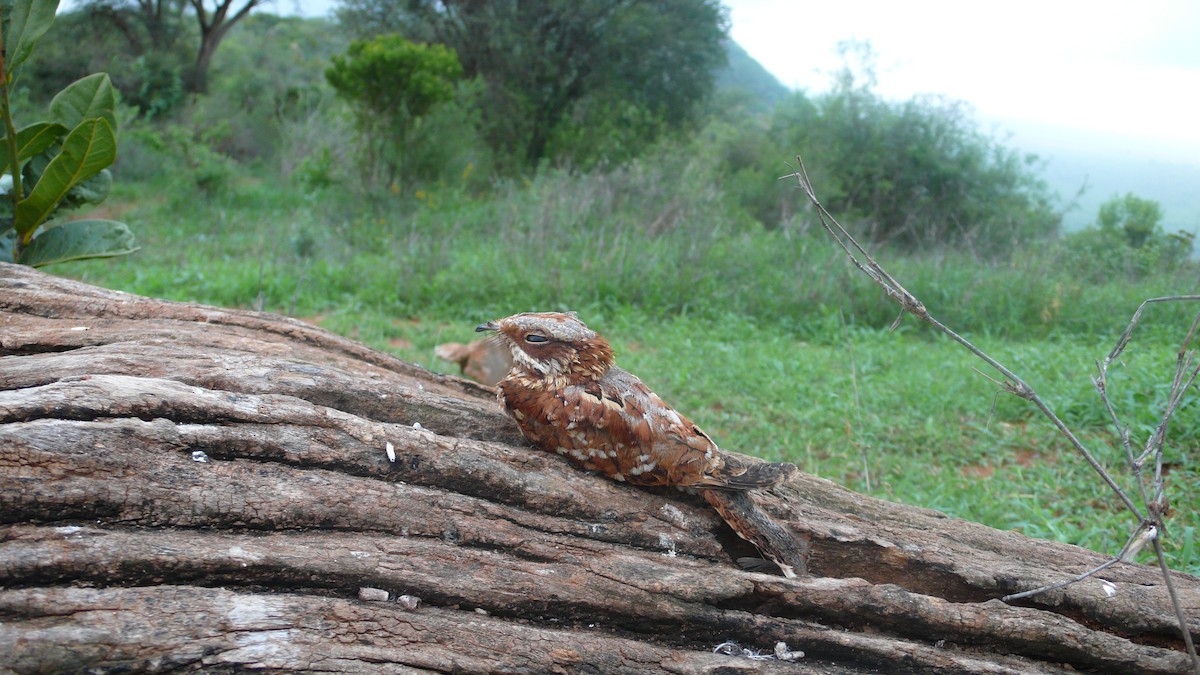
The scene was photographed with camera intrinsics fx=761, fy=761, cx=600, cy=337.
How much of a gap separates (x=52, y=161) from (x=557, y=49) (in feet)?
47.0

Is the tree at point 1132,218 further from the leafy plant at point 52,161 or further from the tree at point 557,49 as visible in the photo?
the leafy plant at point 52,161

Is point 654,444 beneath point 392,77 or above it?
beneath

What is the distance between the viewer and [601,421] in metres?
2.30

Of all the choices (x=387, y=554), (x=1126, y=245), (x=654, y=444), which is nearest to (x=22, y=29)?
(x=387, y=554)

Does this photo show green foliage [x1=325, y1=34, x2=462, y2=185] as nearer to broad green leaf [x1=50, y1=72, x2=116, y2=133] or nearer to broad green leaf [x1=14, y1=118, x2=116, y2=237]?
broad green leaf [x1=50, y1=72, x2=116, y2=133]

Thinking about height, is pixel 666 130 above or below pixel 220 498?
above

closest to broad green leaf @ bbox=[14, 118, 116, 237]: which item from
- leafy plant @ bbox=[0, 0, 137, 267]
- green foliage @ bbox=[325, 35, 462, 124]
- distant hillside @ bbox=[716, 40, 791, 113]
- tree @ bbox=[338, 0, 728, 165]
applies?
leafy plant @ bbox=[0, 0, 137, 267]

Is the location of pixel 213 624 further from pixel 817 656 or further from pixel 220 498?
pixel 817 656

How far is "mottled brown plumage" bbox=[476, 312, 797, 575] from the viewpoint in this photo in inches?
90.0

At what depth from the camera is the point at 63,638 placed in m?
1.48

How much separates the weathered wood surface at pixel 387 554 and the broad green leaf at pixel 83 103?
70cm

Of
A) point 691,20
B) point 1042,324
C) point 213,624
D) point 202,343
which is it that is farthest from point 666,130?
point 213,624

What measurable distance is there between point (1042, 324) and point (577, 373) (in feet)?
23.0

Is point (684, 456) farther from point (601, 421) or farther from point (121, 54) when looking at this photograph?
point (121, 54)
